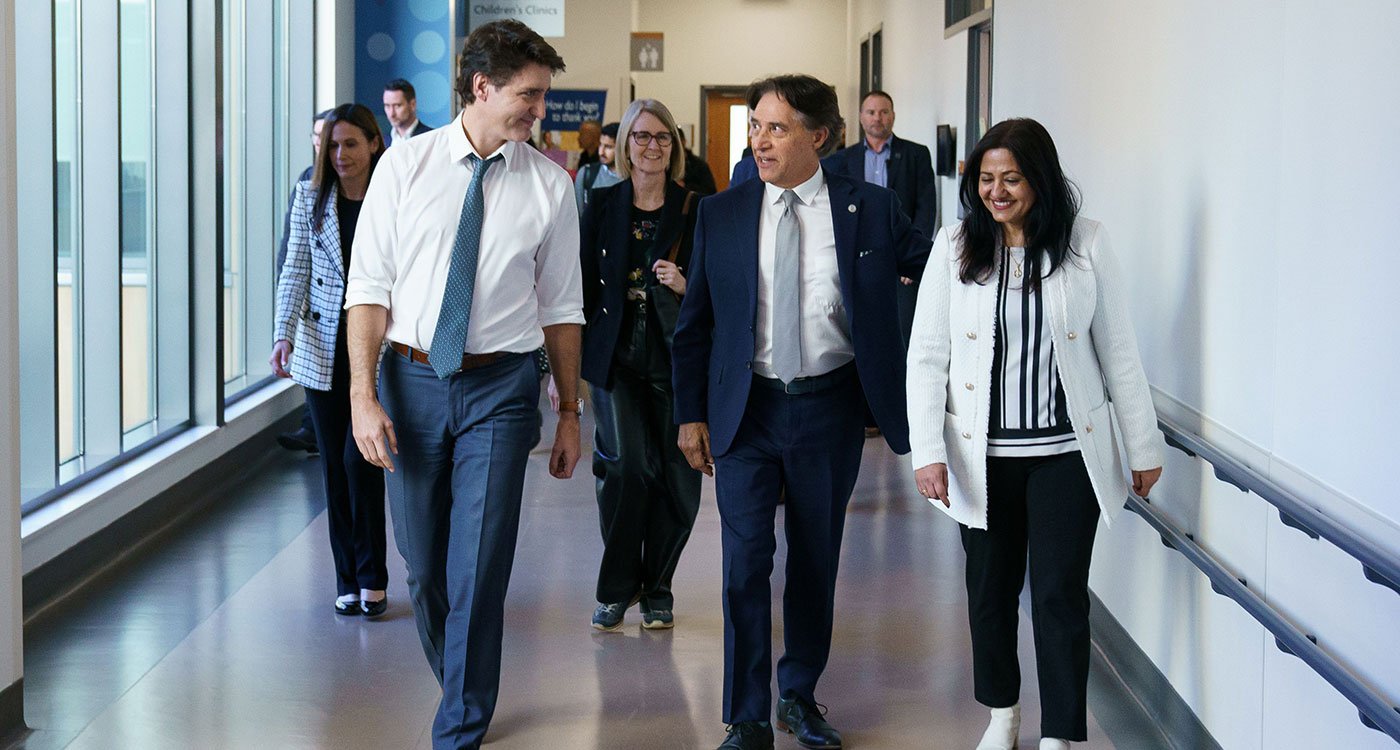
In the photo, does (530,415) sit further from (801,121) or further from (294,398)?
(294,398)

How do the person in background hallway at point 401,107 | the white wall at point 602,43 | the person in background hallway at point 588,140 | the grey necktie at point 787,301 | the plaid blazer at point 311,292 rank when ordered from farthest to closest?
1. the white wall at point 602,43
2. the person in background hallway at point 588,140
3. the person in background hallway at point 401,107
4. the plaid blazer at point 311,292
5. the grey necktie at point 787,301

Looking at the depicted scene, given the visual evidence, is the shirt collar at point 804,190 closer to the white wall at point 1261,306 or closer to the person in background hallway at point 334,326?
the white wall at point 1261,306

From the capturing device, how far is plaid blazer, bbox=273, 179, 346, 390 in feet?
17.0

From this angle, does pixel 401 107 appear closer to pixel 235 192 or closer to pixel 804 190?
pixel 235 192

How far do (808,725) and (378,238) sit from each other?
168 cm

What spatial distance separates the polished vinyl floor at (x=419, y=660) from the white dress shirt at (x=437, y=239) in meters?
1.17

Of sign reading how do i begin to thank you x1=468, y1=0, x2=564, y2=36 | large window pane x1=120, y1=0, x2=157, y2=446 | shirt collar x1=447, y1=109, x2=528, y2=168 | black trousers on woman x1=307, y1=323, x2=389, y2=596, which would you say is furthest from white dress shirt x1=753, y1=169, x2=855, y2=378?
sign reading how do i begin to thank you x1=468, y1=0, x2=564, y2=36

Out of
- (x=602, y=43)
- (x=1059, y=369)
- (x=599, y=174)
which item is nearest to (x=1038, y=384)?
(x=1059, y=369)

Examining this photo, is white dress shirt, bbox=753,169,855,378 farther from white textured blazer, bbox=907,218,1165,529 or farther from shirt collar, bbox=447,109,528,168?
shirt collar, bbox=447,109,528,168

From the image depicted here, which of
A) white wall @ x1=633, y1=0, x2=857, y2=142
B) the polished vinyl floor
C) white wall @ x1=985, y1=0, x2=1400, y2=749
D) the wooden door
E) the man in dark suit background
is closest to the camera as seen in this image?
white wall @ x1=985, y1=0, x2=1400, y2=749

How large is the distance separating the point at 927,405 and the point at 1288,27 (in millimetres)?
1203

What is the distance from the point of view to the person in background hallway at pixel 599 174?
6.88 meters

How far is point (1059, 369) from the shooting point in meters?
3.70

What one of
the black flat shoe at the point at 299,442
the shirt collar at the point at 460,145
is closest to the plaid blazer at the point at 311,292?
the shirt collar at the point at 460,145
